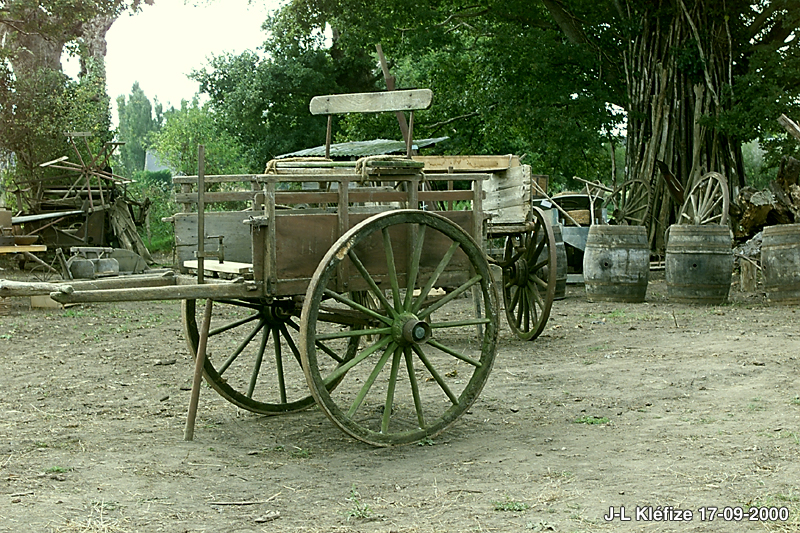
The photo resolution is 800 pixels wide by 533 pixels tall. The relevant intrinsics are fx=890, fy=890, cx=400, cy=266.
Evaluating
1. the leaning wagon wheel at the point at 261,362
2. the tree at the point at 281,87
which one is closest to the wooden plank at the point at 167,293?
the leaning wagon wheel at the point at 261,362

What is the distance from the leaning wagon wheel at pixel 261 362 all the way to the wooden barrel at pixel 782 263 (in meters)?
5.17

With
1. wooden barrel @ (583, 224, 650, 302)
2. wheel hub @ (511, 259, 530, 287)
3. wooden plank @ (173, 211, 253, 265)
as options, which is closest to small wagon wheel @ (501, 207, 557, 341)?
wheel hub @ (511, 259, 530, 287)

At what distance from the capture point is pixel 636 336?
8.24 meters

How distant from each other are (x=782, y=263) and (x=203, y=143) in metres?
24.2

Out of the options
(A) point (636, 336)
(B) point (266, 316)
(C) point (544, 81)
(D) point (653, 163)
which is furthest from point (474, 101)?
(B) point (266, 316)

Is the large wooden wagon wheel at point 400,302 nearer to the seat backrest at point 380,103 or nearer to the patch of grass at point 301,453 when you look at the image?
the patch of grass at point 301,453

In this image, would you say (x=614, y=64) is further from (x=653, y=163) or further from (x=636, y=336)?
(x=636, y=336)

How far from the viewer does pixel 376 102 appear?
16.8 feet

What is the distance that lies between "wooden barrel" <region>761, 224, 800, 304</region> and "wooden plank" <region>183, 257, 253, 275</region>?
23.5ft

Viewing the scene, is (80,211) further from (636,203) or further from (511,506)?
(511,506)

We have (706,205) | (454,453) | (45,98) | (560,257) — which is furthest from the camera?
(45,98)

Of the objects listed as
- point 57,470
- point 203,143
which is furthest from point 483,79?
point 203,143

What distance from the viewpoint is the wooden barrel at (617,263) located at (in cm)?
1040

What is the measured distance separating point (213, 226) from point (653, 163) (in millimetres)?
11696
